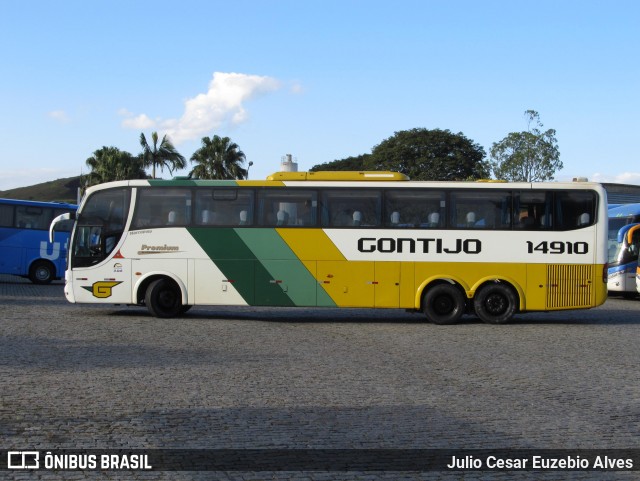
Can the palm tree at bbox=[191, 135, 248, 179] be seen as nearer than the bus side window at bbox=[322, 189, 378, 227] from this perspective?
No

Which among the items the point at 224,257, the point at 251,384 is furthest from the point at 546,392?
the point at 224,257

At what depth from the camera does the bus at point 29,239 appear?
113ft

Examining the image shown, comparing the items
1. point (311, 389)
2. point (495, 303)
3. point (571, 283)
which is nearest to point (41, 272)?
point (495, 303)

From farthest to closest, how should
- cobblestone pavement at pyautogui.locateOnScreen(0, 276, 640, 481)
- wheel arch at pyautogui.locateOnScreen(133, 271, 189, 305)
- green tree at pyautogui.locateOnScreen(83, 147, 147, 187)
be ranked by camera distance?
green tree at pyautogui.locateOnScreen(83, 147, 147, 187) < wheel arch at pyautogui.locateOnScreen(133, 271, 189, 305) < cobblestone pavement at pyautogui.locateOnScreen(0, 276, 640, 481)

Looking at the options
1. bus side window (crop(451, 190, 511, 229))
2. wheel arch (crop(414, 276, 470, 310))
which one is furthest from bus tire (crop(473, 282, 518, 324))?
bus side window (crop(451, 190, 511, 229))

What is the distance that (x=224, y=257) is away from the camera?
20.4 metres

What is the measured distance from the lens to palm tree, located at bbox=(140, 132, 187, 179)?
73250mm

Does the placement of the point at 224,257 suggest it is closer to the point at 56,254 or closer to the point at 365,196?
the point at 365,196

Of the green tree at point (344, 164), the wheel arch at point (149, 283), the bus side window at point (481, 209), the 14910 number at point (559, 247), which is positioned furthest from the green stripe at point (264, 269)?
the green tree at point (344, 164)

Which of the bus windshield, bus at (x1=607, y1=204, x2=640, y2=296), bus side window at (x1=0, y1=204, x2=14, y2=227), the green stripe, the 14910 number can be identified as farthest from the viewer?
bus side window at (x1=0, y1=204, x2=14, y2=227)

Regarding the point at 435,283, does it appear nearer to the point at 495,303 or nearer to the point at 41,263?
the point at 495,303

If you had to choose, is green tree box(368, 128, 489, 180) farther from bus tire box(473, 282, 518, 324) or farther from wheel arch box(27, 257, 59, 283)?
bus tire box(473, 282, 518, 324)

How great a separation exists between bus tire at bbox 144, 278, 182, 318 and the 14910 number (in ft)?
26.3

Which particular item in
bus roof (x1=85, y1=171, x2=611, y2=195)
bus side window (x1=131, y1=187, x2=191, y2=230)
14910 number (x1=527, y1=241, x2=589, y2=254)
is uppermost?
bus roof (x1=85, y1=171, x2=611, y2=195)
